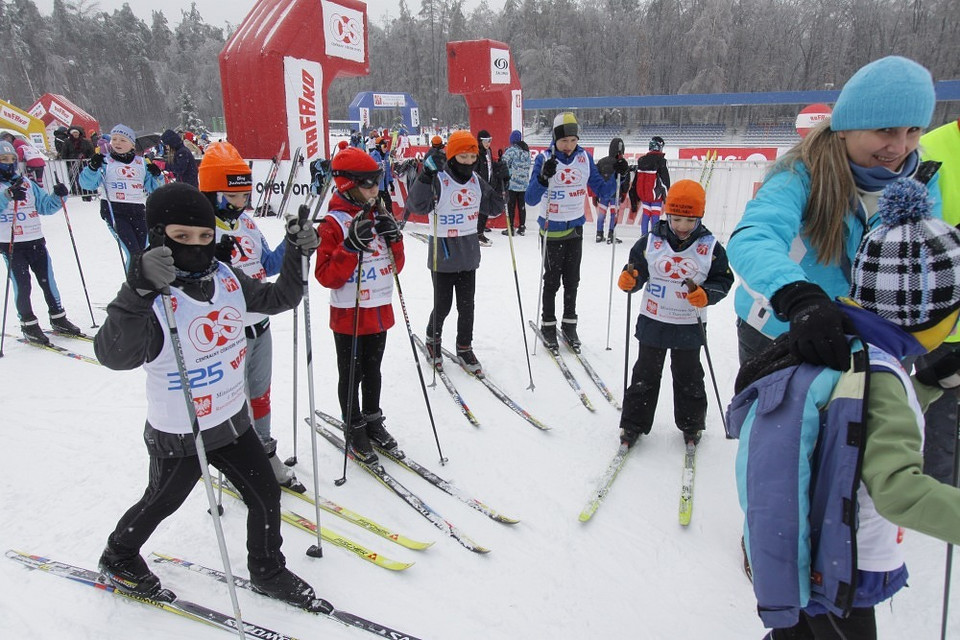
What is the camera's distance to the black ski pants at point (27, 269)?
5.50m

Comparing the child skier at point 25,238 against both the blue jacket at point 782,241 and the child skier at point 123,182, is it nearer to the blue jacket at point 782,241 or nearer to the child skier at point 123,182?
the child skier at point 123,182

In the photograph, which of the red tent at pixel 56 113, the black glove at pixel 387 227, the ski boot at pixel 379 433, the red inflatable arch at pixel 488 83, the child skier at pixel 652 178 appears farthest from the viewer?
the red tent at pixel 56 113

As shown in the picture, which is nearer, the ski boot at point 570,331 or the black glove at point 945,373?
the black glove at point 945,373

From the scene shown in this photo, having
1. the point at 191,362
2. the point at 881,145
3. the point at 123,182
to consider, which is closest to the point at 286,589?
the point at 191,362

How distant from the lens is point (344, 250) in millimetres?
3178

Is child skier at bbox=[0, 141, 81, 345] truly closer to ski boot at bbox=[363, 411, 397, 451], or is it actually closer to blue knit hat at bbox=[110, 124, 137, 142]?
blue knit hat at bbox=[110, 124, 137, 142]

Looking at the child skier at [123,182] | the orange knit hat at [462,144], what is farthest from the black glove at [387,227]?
the child skier at [123,182]

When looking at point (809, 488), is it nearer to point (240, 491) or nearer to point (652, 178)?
point (240, 491)

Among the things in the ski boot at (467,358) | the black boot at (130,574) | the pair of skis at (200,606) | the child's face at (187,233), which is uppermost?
the child's face at (187,233)

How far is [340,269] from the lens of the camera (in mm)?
3170

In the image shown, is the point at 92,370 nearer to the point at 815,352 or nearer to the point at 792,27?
the point at 815,352

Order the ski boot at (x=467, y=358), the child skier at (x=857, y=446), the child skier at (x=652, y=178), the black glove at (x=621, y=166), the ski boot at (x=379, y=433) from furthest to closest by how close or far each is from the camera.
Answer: the child skier at (x=652, y=178) < the black glove at (x=621, y=166) < the ski boot at (x=467, y=358) < the ski boot at (x=379, y=433) < the child skier at (x=857, y=446)

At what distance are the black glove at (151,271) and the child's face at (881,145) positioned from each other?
216cm

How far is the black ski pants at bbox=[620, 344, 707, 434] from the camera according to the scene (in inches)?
139
